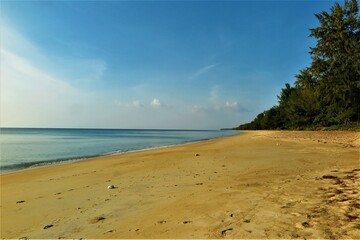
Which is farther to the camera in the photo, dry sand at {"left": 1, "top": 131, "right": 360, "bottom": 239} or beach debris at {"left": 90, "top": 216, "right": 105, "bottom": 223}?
beach debris at {"left": 90, "top": 216, "right": 105, "bottom": 223}

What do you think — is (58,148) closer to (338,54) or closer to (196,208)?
(196,208)

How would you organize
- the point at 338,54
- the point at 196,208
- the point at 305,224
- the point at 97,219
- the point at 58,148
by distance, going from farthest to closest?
the point at 58,148 < the point at 338,54 < the point at 196,208 < the point at 97,219 < the point at 305,224

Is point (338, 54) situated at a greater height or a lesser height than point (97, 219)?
greater

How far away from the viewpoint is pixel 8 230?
493 centimetres

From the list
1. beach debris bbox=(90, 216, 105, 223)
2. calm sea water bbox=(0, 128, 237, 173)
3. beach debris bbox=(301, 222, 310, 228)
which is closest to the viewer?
beach debris bbox=(301, 222, 310, 228)

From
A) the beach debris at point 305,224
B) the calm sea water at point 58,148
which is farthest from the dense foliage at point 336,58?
the beach debris at point 305,224

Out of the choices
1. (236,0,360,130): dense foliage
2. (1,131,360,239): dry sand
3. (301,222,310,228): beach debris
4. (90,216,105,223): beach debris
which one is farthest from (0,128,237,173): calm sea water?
(236,0,360,130): dense foliage

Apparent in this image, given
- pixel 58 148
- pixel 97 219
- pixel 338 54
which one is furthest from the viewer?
pixel 58 148

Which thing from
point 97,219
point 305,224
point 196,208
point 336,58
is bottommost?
point 97,219

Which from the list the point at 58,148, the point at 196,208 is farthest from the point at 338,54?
the point at 58,148

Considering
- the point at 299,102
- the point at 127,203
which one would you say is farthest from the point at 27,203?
the point at 299,102

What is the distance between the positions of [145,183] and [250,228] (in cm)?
488

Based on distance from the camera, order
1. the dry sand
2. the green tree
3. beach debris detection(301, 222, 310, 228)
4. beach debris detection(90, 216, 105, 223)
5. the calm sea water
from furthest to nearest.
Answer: the green tree
the calm sea water
beach debris detection(90, 216, 105, 223)
the dry sand
beach debris detection(301, 222, 310, 228)

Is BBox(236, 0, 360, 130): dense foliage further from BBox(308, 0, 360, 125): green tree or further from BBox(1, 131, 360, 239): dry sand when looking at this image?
BBox(1, 131, 360, 239): dry sand
